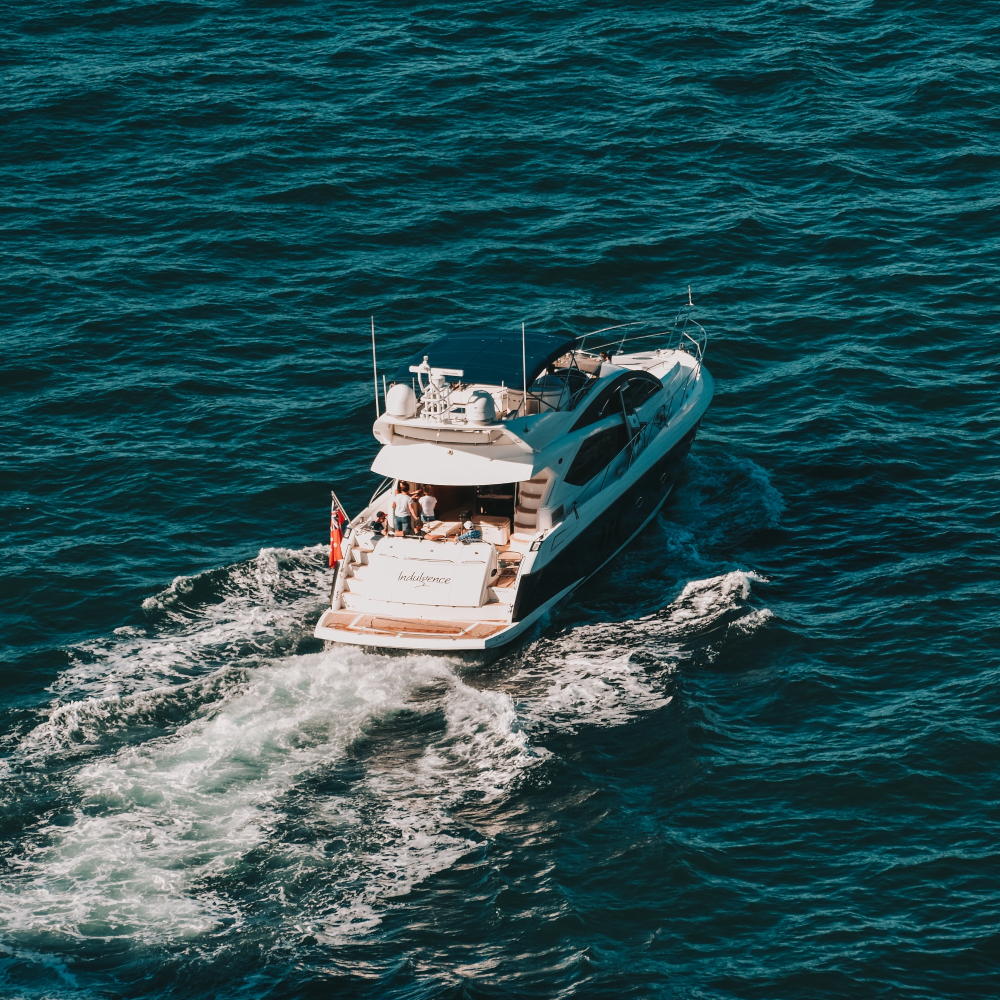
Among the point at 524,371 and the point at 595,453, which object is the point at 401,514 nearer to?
the point at 524,371

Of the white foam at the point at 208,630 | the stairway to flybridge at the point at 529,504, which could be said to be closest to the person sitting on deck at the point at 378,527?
the white foam at the point at 208,630

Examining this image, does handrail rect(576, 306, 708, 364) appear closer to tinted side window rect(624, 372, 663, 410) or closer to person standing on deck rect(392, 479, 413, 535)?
tinted side window rect(624, 372, 663, 410)

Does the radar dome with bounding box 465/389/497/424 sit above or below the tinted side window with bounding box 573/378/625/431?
above

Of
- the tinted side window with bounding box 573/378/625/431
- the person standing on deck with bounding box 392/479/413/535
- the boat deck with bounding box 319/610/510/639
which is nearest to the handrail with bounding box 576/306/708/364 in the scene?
the tinted side window with bounding box 573/378/625/431

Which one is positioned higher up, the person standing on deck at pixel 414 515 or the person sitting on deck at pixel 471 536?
the person standing on deck at pixel 414 515

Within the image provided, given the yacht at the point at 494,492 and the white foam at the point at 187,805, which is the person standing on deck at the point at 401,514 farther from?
the white foam at the point at 187,805

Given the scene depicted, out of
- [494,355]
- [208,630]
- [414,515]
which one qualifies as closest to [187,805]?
[208,630]

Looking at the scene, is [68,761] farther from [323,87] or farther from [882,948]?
[323,87]
